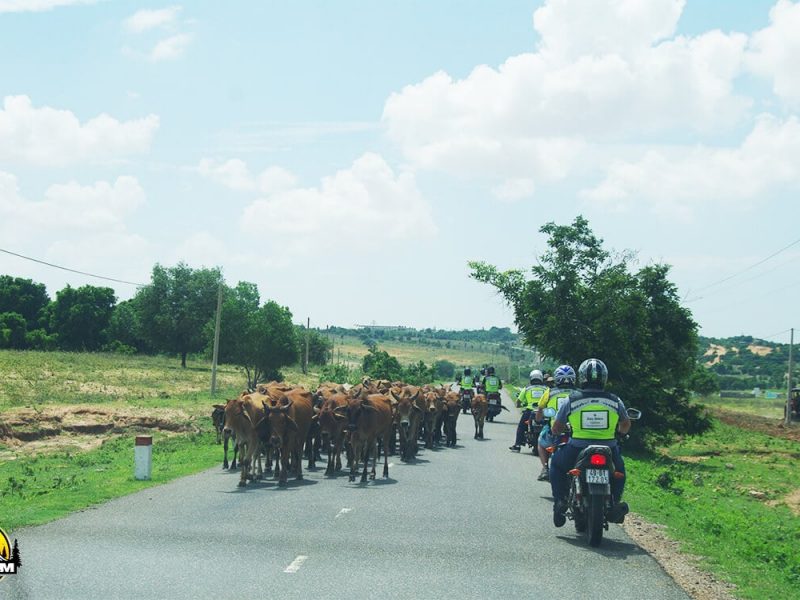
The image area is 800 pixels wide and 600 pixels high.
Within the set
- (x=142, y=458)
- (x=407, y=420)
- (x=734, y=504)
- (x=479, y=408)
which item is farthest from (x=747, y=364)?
(x=142, y=458)

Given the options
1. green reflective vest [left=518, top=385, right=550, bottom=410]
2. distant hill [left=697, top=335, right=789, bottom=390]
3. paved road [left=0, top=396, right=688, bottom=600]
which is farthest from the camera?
distant hill [left=697, top=335, right=789, bottom=390]

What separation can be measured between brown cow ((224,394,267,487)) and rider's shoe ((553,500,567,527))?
6855mm

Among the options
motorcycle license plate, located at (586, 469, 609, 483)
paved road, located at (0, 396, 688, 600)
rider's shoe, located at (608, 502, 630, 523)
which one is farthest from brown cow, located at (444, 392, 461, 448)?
motorcycle license plate, located at (586, 469, 609, 483)

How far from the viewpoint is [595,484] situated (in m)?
10.8

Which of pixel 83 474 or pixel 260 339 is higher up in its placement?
pixel 260 339

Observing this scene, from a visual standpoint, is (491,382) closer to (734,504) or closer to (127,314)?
(734,504)

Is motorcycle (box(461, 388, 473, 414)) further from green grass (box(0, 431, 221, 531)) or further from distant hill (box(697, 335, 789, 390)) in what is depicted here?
distant hill (box(697, 335, 789, 390))

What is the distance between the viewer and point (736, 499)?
79.5 feet

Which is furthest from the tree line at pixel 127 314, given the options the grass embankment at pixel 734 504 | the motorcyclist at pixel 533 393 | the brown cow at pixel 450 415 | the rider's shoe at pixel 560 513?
the rider's shoe at pixel 560 513

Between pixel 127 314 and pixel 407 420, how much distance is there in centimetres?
8621

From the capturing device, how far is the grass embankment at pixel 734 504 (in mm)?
10828

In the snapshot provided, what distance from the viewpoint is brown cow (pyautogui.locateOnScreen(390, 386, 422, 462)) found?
22516 mm

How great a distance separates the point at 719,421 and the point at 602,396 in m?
52.9

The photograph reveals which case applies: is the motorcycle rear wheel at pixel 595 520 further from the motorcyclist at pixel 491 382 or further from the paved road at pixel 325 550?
the motorcyclist at pixel 491 382
